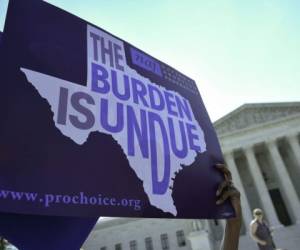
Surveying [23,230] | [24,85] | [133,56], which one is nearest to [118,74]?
[133,56]

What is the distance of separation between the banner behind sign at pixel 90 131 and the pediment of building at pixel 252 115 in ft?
106

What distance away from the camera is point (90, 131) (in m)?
1.72

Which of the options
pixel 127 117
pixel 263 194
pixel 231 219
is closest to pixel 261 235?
pixel 231 219

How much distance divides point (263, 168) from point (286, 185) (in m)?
6.55

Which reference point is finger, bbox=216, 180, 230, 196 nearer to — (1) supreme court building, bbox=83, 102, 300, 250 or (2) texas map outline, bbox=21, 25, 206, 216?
(2) texas map outline, bbox=21, 25, 206, 216

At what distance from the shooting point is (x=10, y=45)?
1.62 meters

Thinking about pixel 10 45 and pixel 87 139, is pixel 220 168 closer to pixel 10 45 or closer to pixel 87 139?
pixel 87 139

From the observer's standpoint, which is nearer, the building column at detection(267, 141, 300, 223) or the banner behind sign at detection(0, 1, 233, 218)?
the banner behind sign at detection(0, 1, 233, 218)

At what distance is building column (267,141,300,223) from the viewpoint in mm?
28656

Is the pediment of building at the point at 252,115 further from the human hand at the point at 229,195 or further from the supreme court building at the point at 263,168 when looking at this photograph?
the human hand at the point at 229,195

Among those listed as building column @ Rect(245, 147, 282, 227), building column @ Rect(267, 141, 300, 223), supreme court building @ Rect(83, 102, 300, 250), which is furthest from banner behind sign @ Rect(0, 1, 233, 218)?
building column @ Rect(267, 141, 300, 223)

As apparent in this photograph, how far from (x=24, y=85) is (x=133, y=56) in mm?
1009

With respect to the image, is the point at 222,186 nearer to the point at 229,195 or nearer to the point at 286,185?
the point at 229,195

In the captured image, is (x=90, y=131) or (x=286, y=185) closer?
(x=90, y=131)
